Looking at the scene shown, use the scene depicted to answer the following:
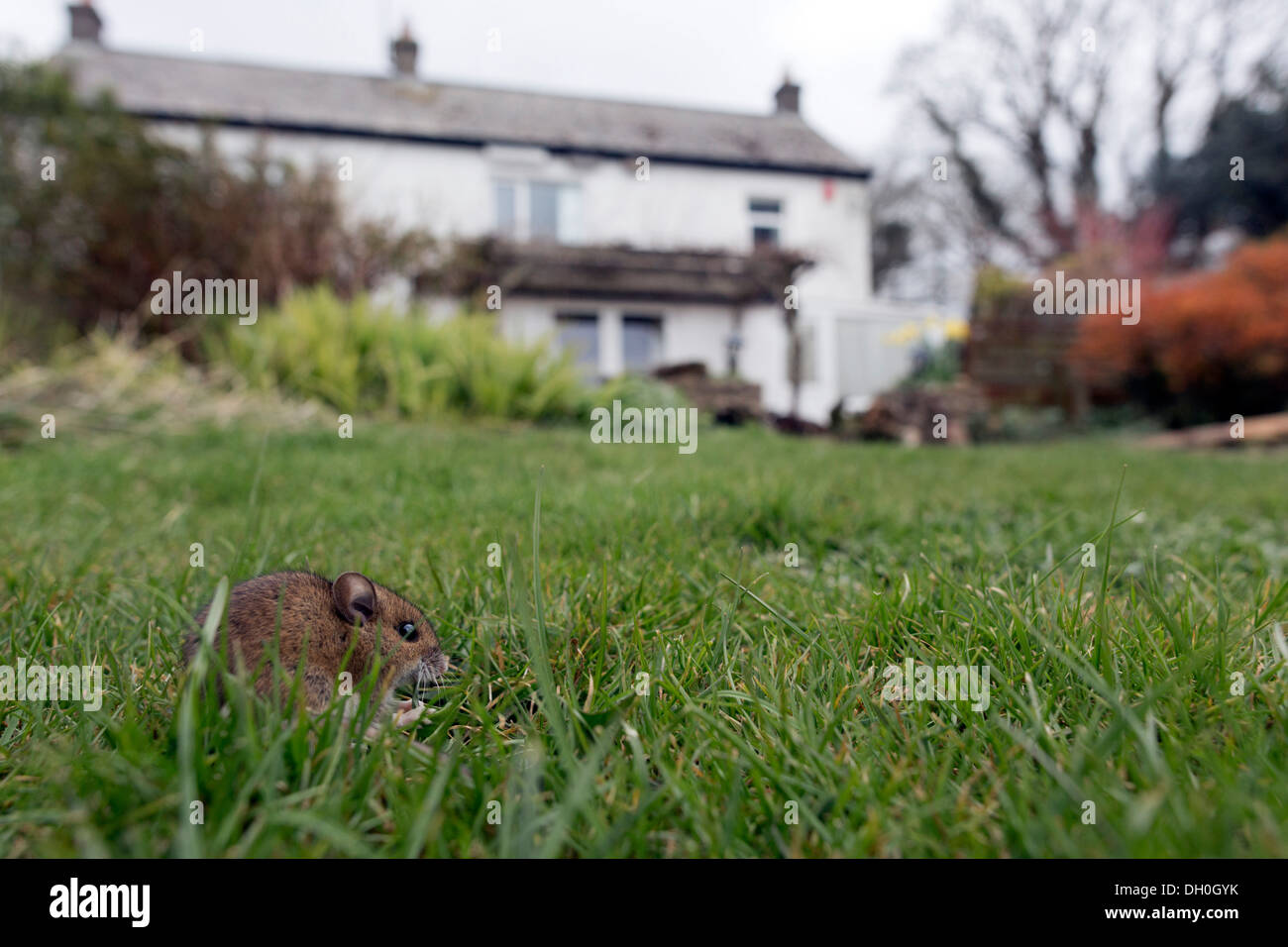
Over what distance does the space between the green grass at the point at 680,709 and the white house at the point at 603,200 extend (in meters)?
14.4

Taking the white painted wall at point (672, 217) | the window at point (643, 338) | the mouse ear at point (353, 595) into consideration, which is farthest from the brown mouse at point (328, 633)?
the window at point (643, 338)

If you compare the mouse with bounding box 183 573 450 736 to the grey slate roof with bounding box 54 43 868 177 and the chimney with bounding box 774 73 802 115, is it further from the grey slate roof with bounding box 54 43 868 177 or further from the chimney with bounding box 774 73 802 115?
the chimney with bounding box 774 73 802 115

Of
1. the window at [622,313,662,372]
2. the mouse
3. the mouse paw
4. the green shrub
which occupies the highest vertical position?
the window at [622,313,662,372]

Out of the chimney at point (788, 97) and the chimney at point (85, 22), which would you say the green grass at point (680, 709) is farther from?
the chimney at point (788, 97)

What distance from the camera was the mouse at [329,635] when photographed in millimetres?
1301

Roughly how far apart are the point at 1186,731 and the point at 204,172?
1427 cm

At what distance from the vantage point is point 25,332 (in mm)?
9570

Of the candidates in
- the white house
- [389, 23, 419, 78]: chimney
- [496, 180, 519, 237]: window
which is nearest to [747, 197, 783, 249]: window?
the white house

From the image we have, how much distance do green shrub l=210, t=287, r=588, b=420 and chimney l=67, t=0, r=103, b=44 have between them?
17.4 m

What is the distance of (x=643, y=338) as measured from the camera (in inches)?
734

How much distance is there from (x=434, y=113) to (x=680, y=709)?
21.3m

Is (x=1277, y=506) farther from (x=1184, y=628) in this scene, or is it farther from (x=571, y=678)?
(x=571, y=678)

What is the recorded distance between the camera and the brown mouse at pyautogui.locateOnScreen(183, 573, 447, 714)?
1.31 metres

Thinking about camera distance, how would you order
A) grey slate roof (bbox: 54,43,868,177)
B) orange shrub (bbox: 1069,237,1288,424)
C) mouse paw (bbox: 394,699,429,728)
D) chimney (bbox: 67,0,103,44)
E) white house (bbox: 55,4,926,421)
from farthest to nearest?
chimney (bbox: 67,0,103,44)
grey slate roof (bbox: 54,43,868,177)
white house (bbox: 55,4,926,421)
orange shrub (bbox: 1069,237,1288,424)
mouse paw (bbox: 394,699,429,728)
